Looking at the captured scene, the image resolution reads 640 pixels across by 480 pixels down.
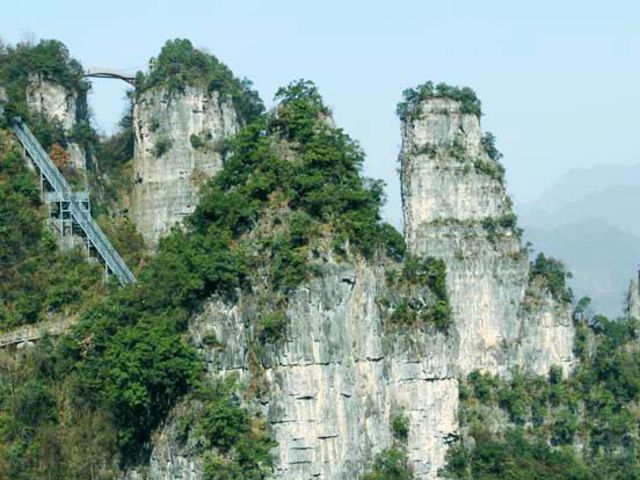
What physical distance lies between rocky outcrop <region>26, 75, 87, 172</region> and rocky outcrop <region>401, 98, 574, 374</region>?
10824 mm

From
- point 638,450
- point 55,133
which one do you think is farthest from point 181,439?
point 638,450

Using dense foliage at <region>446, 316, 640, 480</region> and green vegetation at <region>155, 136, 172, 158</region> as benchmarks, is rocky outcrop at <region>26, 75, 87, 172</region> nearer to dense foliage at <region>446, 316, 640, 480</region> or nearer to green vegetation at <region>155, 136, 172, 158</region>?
green vegetation at <region>155, 136, 172, 158</region>

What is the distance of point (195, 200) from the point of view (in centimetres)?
5025

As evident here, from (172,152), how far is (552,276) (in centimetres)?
1324

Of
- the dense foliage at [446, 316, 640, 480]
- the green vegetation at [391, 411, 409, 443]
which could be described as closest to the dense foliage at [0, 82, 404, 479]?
the green vegetation at [391, 411, 409, 443]

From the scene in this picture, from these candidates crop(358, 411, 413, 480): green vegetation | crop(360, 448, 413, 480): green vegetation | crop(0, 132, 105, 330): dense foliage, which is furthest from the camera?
crop(0, 132, 105, 330): dense foliage

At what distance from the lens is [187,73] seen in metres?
51.2

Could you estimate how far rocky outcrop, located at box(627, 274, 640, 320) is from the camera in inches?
2339

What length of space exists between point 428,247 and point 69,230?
13.1 meters

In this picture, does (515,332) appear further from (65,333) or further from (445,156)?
(65,333)

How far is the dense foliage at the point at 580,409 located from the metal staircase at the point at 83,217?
41.1 feet

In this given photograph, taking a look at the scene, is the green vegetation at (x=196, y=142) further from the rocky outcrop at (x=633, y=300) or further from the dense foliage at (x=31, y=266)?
the rocky outcrop at (x=633, y=300)

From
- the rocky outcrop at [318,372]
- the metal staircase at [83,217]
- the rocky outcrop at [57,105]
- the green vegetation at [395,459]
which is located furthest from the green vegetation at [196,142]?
the green vegetation at [395,459]

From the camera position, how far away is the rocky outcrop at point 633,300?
59.4m
